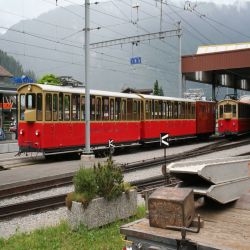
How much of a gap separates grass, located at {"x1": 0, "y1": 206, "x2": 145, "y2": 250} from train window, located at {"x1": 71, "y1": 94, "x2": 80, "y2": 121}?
483 inches

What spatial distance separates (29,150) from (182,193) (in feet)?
51.2

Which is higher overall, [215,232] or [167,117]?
[167,117]

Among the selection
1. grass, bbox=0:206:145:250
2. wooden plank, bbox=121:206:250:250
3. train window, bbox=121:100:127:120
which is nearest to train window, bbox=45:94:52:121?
train window, bbox=121:100:127:120

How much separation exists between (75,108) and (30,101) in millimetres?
2087

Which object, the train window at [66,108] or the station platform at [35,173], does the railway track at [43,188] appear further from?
the train window at [66,108]

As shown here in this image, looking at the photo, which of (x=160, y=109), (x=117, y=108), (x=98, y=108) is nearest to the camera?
(x=98, y=108)

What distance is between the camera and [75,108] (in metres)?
20.4

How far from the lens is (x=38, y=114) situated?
62.4 ft

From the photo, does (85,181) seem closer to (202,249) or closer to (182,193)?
(182,193)

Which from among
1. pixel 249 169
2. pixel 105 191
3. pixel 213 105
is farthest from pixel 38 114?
pixel 213 105

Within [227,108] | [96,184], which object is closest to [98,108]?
[96,184]

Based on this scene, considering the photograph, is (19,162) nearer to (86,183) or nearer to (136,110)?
(136,110)

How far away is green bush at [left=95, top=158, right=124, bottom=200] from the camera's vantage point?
8102mm

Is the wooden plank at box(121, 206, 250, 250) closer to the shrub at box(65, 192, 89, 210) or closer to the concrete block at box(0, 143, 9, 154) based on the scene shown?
the shrub at box(65, 192, 89, 210)
